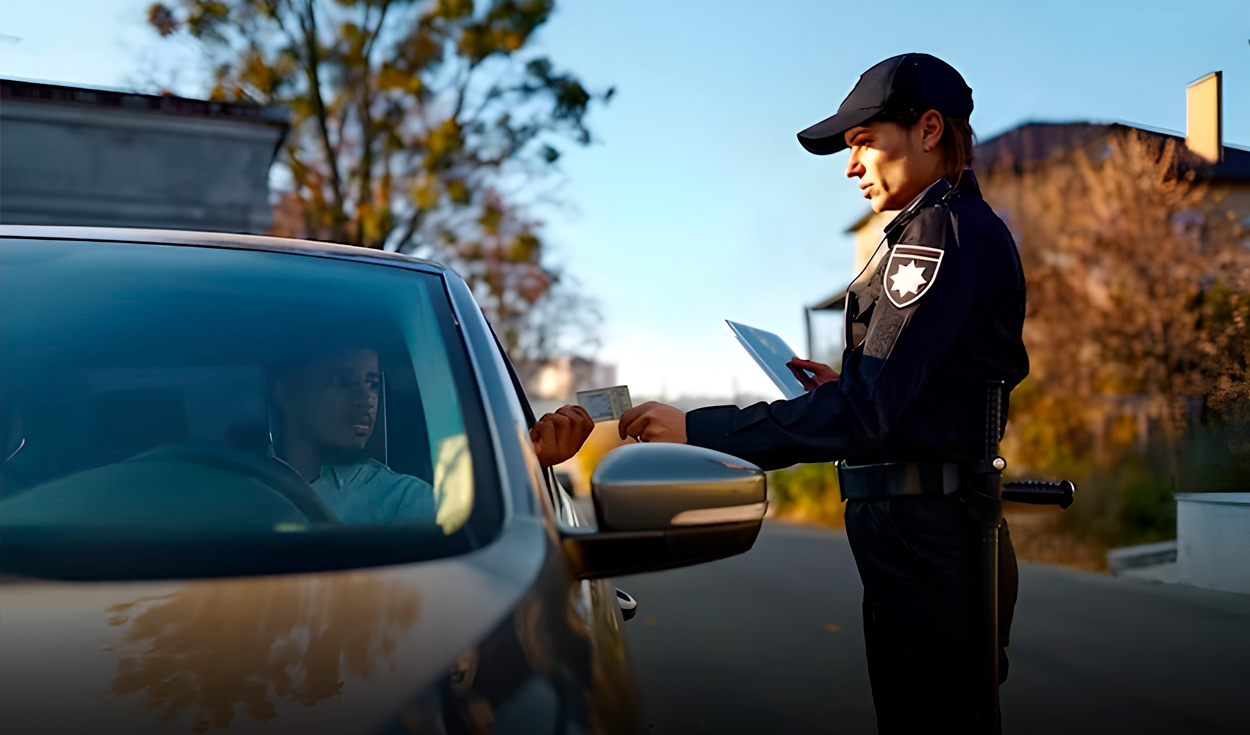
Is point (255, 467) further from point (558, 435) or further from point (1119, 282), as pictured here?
point (1119, 282)

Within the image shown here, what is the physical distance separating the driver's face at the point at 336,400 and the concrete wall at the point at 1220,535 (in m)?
2.88

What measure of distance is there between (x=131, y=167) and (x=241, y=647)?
45.0ft

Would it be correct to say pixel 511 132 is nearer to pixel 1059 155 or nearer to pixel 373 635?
pixel 1059 155

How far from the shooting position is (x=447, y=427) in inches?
72.1

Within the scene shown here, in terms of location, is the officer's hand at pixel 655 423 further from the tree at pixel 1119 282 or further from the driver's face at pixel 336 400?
the tree at pixel 1119 282

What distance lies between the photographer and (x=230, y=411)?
200cm

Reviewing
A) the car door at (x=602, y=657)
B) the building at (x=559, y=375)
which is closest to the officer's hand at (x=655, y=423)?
the car door at (x=602, y=657)

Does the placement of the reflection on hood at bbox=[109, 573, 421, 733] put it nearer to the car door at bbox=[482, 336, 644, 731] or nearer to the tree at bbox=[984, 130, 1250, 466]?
the car door at bbox=[482, 336, 644, 731]

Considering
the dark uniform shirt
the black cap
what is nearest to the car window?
the dark uniform shirt

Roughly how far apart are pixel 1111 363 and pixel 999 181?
6334 millimetres

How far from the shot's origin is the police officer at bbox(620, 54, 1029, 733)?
6.62 ft

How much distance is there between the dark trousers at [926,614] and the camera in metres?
2.02

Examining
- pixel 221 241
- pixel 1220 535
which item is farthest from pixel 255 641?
pixel 1220 535

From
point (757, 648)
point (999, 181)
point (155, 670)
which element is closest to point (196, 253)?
point (155, 670)
